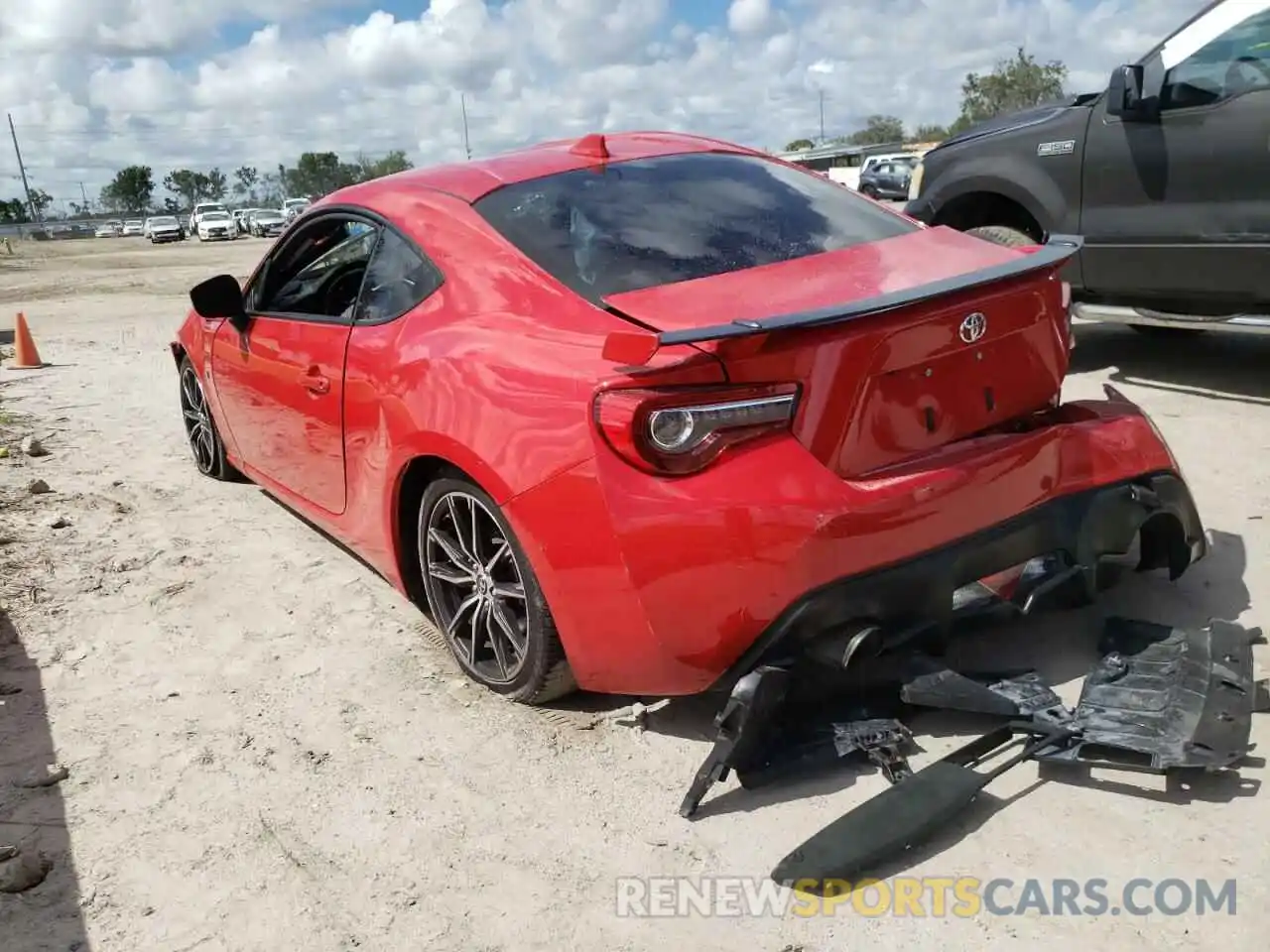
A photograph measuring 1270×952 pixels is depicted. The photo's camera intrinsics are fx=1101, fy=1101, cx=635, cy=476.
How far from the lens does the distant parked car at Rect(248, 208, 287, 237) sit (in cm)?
5143

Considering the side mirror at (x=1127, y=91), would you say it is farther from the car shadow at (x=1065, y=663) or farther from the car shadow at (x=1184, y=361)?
the car shadow at (x=1065, y=663)

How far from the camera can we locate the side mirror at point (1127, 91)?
19.3 feet

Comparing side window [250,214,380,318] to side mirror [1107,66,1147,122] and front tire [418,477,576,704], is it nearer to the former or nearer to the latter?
front tire [418,477,576,704]

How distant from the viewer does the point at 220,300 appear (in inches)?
178

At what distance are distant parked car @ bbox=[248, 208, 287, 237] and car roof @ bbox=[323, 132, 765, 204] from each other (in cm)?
4982

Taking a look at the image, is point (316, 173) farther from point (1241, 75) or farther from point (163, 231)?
point (1241, 75)

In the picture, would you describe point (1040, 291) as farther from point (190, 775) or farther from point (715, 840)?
Answer: point (190, 775)

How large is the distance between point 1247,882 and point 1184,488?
1287 millimetres

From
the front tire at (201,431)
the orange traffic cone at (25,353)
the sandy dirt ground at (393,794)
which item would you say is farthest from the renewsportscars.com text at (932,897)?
the orange traffic cone at (25,353)

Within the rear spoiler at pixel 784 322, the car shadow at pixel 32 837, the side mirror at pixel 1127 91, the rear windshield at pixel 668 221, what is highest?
the side mirror at pixel 1127 91

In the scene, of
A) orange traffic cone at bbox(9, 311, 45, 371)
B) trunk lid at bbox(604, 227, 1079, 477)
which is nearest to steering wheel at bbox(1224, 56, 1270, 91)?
trunk lid at bbox(604, 227, 1079, 477)

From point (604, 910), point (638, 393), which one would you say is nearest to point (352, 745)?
point (604, 910)

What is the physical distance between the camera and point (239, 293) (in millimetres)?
4613

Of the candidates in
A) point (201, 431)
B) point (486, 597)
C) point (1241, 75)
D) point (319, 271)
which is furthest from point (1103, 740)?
point (201, 431)
